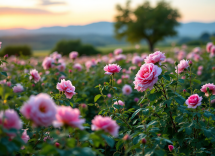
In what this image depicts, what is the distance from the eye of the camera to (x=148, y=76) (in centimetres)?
150

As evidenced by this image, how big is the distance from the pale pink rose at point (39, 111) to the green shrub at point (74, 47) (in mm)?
19848

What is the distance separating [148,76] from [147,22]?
23.9 meters

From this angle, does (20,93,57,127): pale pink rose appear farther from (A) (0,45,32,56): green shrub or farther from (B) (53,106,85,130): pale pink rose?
(A) (0,45,32,56): green shrub

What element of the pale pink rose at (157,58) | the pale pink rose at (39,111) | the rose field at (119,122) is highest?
the pale pink rose at (157,58)

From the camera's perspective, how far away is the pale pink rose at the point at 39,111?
90 centimetres

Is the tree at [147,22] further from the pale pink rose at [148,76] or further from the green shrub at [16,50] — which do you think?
the pale pink rose at [148,76]

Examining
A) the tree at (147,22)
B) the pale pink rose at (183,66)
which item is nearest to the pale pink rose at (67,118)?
the pale pink rose at (183,66)

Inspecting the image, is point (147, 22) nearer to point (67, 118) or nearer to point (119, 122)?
point (119, 122)

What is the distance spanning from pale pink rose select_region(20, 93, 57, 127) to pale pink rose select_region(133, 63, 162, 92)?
82 cm

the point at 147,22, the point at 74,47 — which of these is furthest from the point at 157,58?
the point at 147,22

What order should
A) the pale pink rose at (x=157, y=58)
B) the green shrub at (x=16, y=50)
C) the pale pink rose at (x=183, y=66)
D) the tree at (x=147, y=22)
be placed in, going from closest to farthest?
the pale pink rose at (x=157, y=58) → the pale pink rose at (x=183, y=66) → the green shrub at (x=16, y=50) → the tree at (x=147, y=22)

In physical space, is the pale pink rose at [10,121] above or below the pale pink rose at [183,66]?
below

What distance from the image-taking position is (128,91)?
3.57 m

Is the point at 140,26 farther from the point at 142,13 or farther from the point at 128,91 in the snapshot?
the point at 128,91
